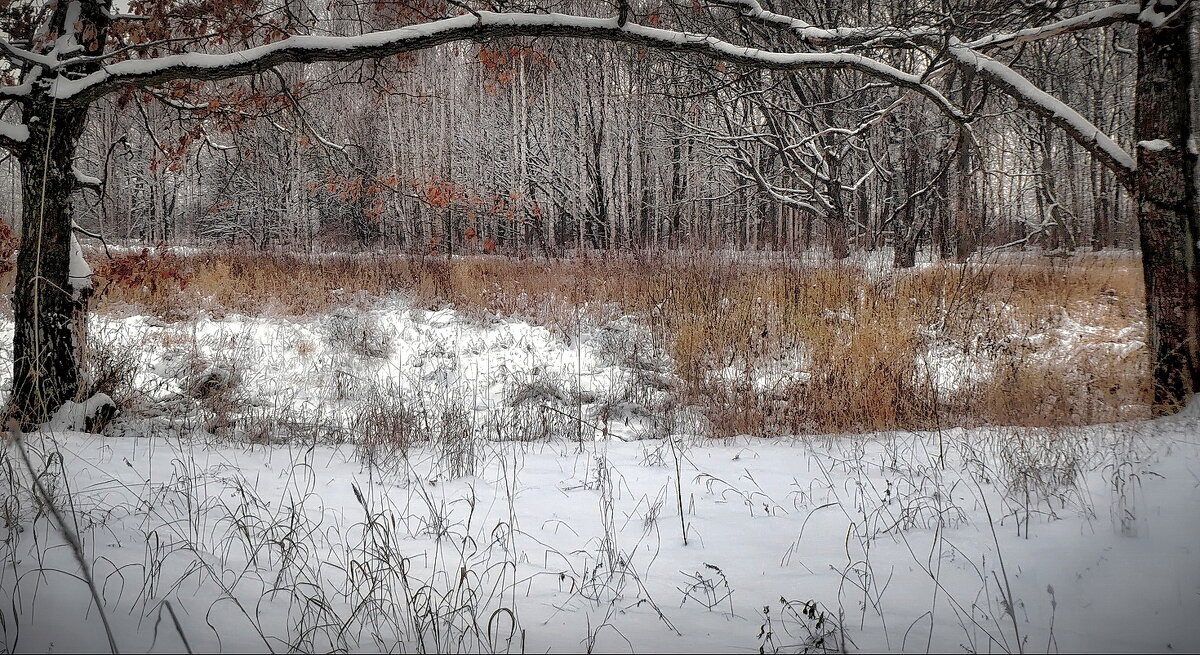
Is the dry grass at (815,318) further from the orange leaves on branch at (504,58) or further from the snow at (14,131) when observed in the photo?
the orange leaves on branch at (504,58)

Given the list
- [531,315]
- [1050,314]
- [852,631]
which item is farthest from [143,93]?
[1050,314]

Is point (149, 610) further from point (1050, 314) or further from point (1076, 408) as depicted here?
point (1050, 314)

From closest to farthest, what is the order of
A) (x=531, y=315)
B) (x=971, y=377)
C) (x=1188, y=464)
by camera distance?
(x=1188, y=464)
(x=971, y=377)
(x=531, y=315)

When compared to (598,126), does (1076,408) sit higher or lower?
lower

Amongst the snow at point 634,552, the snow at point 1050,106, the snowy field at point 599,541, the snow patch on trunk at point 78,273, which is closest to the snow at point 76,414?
the snowy field at point 599,541

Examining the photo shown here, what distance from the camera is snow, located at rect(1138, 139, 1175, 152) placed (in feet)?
12.3

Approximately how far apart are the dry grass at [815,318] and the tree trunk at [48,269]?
359 mm

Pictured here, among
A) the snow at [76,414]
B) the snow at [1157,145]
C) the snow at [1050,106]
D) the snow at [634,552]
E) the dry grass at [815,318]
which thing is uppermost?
the snow at [1050,106]

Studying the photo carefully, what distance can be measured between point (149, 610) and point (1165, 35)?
6034mm

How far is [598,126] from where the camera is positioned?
18.4 meters

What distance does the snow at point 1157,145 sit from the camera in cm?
376

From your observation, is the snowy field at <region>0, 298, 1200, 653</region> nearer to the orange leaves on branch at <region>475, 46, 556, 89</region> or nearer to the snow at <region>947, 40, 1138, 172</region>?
the snow at <region>947, 40, 1138, 172</region>

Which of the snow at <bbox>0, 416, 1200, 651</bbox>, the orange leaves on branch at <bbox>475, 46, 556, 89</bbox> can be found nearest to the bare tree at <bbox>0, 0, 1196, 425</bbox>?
the orange leaves on branch at <bbox>475, 46, 556, 89</bbox>

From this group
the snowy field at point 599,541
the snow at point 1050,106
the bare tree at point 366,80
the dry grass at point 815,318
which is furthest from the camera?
the dry grass at point 815,318
